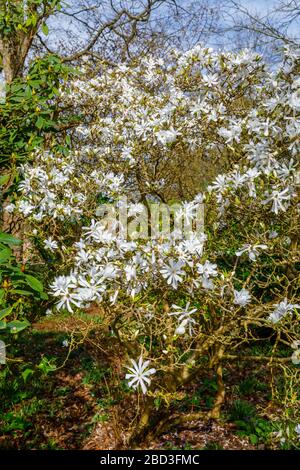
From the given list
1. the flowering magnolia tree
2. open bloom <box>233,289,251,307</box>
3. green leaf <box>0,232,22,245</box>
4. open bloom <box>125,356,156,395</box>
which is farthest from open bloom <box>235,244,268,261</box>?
green leaf <box>0,232,22,245</box>

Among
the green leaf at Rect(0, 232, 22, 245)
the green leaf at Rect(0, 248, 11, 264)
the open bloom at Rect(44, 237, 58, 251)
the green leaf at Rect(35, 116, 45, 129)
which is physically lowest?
the green leaf at Rect(0, 248, 11, 264)

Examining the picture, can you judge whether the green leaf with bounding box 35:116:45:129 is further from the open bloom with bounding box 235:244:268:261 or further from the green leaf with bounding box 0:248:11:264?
the open bloom with bounding box 235:244:268:261

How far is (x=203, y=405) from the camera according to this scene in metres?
3.78

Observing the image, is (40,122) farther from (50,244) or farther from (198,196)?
(198,196)

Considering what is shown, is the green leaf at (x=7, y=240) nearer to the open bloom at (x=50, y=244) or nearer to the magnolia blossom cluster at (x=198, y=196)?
the magnolia blossom cluster at (x=198, y=196)

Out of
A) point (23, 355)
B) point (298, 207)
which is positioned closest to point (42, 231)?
point (298, 207)

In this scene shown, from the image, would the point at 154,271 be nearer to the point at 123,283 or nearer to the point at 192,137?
the point at 123,283

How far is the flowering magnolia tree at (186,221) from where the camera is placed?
2.27 m

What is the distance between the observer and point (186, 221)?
2.49 m

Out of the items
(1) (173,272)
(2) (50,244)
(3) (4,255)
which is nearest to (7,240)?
(3) (4,255)

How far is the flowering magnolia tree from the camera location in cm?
227

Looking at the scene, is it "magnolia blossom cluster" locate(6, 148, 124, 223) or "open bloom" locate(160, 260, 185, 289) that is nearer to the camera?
"open bloom" locate(160, 260, 185, 289)

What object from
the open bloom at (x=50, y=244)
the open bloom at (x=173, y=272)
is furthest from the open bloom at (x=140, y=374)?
the open bloom at (x=50, y=244)

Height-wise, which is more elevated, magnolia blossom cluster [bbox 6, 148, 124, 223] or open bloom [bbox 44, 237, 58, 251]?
magnolia blossom cluster [bbox 6, 148, 124, 223]
